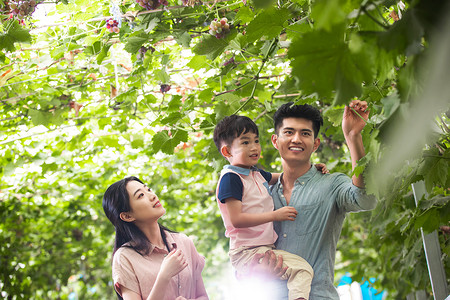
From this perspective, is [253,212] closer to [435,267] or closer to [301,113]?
[301,113]

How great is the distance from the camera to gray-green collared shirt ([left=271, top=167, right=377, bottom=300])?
6.27 ft

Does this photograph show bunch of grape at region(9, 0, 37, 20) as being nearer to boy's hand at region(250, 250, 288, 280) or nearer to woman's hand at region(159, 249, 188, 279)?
woman's hand at region(159, 249, 188, 279)

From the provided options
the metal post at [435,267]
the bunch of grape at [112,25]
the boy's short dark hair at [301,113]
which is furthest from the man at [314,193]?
the bunch of grape at [112,25]

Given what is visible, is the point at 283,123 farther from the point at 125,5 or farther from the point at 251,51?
the point at 125,5

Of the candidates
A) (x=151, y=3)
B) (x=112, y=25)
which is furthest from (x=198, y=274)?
(x=112, y=25)

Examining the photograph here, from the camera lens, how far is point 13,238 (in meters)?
6.82

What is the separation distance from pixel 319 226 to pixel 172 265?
550mm

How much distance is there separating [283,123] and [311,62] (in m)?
1.38

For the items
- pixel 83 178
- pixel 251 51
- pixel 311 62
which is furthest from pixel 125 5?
pixel 83 178

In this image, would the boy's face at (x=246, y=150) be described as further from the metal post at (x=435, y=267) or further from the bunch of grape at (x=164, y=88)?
the bunch of grape at (x=164, y=88)

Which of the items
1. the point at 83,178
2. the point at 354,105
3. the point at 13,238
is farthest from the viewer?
the point at 13,238

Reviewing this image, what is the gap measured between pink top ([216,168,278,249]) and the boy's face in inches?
2.0

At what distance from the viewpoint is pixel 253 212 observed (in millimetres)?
2016

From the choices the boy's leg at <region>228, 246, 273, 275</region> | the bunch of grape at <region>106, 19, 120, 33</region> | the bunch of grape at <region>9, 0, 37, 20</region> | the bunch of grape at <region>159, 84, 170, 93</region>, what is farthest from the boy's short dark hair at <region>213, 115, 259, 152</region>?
the bunch of grape at <region>159, 84, 170, 93</region>
